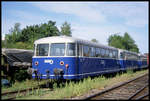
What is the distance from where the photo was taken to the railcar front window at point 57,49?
35.7 feet

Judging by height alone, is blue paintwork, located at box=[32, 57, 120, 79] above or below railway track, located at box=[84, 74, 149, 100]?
above

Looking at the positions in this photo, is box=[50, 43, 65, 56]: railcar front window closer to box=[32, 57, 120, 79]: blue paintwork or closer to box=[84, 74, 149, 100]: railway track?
box=[32, 57, 120, 79]: blue paintwork

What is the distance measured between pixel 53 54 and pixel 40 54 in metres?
0.90

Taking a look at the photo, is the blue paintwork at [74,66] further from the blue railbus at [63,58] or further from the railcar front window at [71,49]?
the railcar front window at [71,49]

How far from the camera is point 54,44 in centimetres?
1123

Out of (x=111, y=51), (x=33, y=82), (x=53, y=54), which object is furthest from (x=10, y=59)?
(x=111, y=51)

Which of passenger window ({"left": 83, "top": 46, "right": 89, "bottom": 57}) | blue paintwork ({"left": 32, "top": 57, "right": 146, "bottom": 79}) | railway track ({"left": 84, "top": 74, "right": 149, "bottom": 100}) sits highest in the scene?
passenger window ({"left": 83, "top": 46, "right": 89, "bottom": 57})

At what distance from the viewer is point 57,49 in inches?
436

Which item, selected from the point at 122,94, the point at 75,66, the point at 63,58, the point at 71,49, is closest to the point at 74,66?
the point at 75,66

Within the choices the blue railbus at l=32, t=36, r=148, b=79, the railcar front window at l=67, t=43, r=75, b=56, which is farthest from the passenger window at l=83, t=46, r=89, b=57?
the railcar front window at l=67, t=43, r=75, b=56

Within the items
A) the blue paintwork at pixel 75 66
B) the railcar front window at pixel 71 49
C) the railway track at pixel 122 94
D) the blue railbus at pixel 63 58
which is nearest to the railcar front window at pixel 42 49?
the blue railbus at pixel 63 58

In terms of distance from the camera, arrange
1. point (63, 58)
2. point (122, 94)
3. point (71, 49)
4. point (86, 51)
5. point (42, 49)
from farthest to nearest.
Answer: point (86, 51) → point (42, 49) → point (71, 49) → point (63, 58) → point (122, 94)

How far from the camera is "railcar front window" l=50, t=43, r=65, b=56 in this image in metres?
10.9

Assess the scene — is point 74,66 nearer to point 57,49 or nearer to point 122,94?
point 57,49
